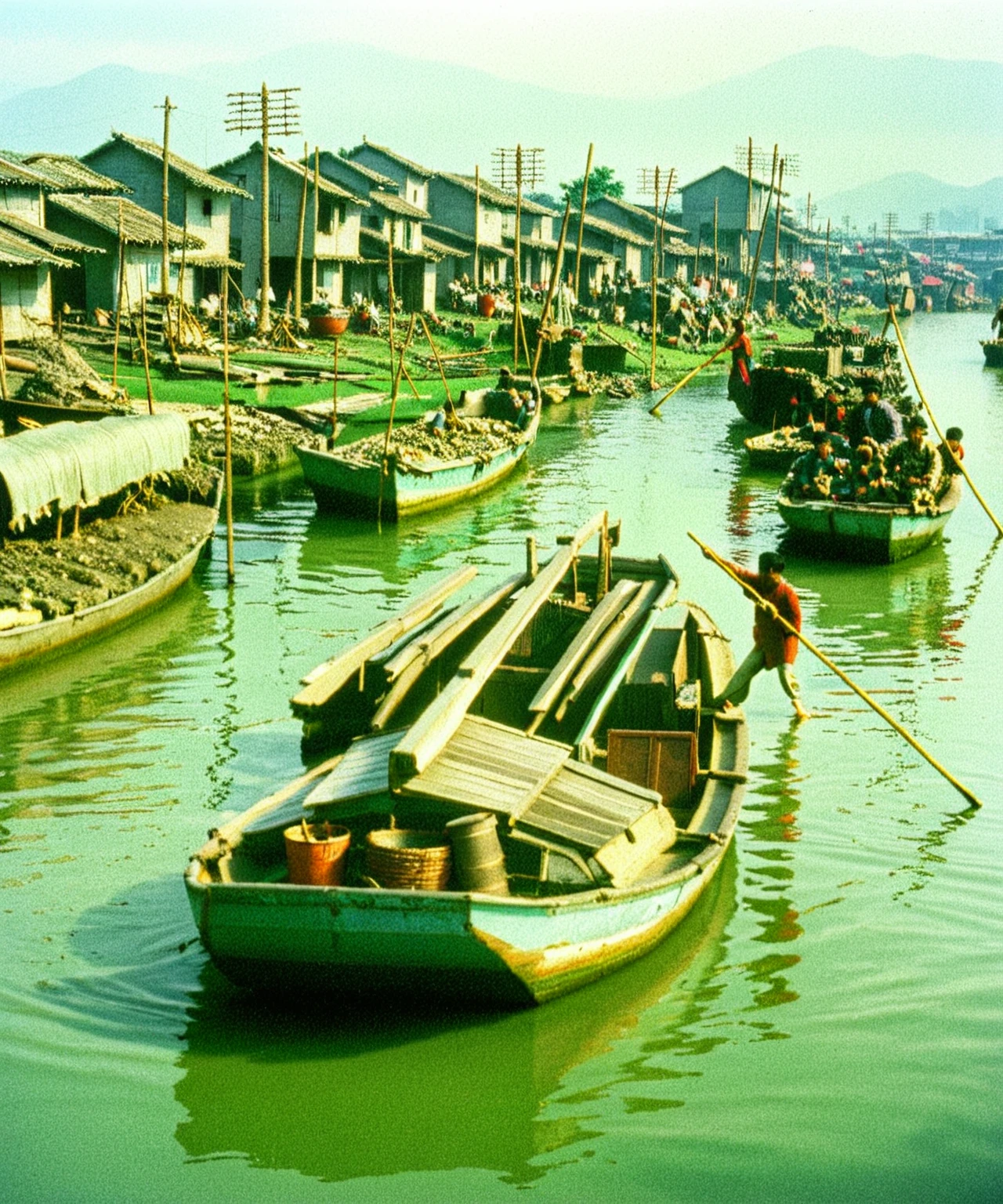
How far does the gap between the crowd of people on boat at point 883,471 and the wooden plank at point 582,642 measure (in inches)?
340

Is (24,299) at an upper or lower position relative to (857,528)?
upper

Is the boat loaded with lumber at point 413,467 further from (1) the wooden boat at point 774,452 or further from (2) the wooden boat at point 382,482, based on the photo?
(1) the wooden boat at point 774,452

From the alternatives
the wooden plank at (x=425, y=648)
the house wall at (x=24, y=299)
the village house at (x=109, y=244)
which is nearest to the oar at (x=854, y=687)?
the wooden plank at (x=425, y=648)

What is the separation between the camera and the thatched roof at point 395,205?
52688 mm

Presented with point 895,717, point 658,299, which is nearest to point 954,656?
point 895,717

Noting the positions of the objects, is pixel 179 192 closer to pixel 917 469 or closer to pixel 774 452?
pixel 774 452

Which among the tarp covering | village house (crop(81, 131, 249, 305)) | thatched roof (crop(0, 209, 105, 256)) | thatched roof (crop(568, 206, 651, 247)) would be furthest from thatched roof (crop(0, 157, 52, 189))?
thatched roof (crop(568, 206, 651, 247))

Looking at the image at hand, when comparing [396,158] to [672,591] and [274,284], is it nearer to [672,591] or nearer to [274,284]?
[274,284]

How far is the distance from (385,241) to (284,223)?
5.09m

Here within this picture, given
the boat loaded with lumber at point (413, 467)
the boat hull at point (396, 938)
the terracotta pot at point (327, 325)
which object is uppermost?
the terracotta pot at point (327, 325)

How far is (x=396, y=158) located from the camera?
189 ft

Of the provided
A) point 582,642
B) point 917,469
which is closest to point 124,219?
point 917,469

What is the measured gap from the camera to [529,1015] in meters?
7.95

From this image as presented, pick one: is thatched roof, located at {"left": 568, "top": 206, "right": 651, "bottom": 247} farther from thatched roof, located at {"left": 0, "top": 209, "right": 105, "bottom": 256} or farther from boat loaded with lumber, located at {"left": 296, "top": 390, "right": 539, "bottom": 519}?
boat loaded with lumber, located at {"left": 296, "top": 390, "right": 539, "bottom": 519}
